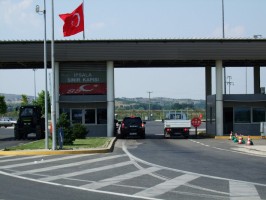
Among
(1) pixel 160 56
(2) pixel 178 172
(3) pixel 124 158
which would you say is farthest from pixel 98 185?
(1) pixel 160 56

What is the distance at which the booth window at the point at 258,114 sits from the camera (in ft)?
130

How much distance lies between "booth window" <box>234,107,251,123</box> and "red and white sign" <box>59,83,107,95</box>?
34.9 ft

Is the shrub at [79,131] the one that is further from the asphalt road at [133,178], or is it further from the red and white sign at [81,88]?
the asphalt road at [133,178]

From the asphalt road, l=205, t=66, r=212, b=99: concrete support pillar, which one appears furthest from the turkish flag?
l=205, t=66, r=212, b=99: concrete support pillar

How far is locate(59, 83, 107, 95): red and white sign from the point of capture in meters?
40.4

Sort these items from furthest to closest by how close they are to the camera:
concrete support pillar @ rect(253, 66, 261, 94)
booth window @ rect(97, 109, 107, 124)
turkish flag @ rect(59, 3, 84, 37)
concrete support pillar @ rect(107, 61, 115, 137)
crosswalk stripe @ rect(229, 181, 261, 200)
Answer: concrete support pillar @ rect(253, 66, 261, 94) < booth window @ rect(97, 109, 107, 124) < concrete support pillar @ rect(107, 61, 115, 137) < turkish flag @ rect(59, 3, 84, 37) < crosswalk stripe @ rect(229, 181, 261, 200)

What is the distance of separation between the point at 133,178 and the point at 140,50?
24.4 m

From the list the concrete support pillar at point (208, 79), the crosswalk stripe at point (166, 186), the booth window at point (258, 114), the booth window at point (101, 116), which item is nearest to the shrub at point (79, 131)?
the booth window at point (101, 116)

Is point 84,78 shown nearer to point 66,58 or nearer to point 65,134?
point 66,58

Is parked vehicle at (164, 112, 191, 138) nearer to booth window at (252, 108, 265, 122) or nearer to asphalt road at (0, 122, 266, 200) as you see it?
booth window at (252, 108, 265, 122)

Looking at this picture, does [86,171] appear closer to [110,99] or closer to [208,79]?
[110,99]

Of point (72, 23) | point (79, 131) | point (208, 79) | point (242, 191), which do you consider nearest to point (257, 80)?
point (208, 79)

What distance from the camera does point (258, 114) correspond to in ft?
131

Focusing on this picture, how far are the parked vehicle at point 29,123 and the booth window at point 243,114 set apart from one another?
15.3 meters
